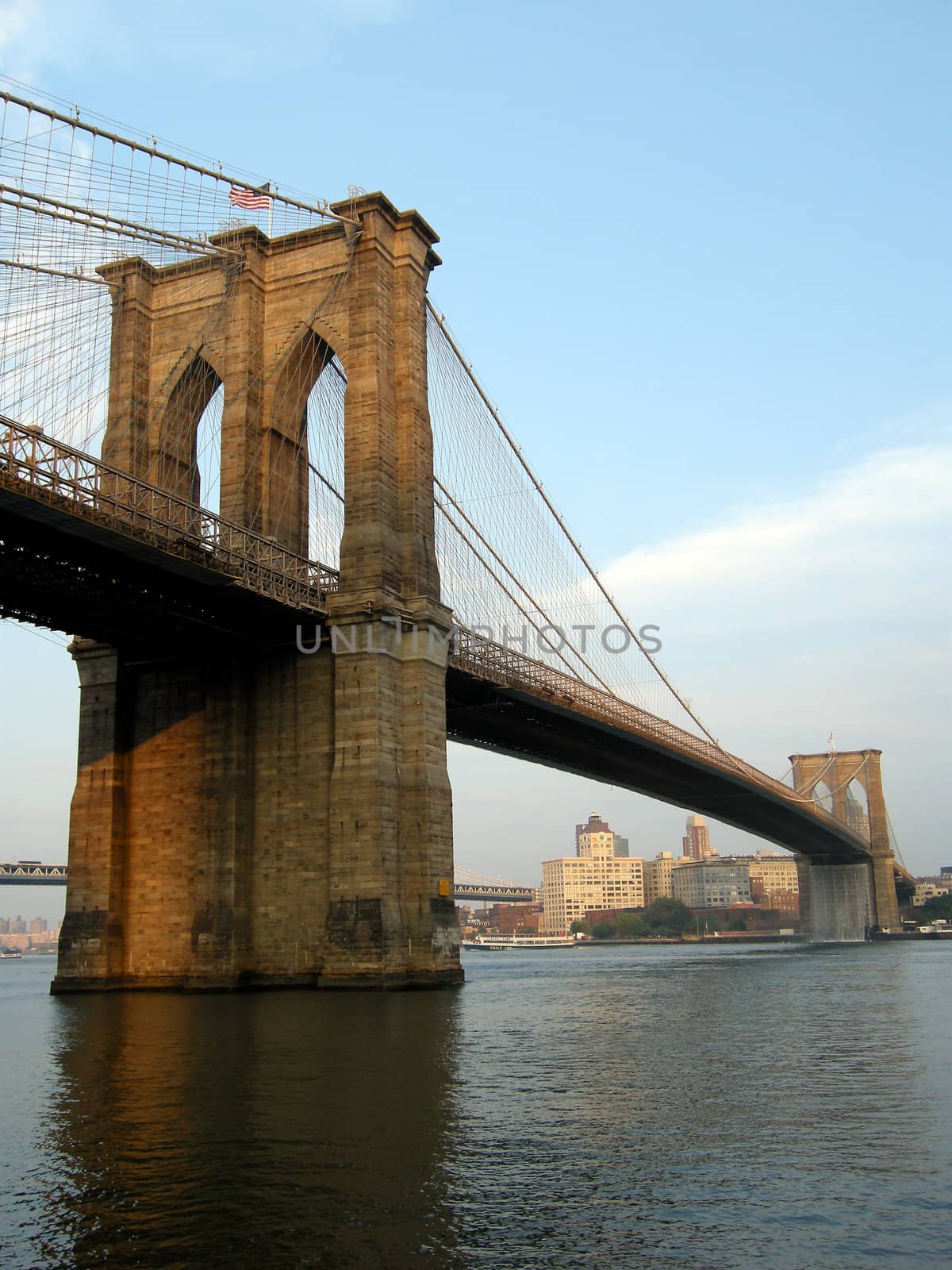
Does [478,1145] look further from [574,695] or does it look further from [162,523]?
[574,695]

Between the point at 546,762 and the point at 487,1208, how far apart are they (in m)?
54.6

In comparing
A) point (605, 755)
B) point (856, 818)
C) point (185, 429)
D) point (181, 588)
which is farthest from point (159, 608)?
point (856, 818)

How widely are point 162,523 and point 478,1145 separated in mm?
21374

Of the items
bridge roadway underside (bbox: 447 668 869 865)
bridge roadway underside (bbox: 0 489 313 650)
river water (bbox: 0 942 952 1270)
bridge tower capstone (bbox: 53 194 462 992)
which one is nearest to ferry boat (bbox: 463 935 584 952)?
bridge roadway underside (bbox: 447 668 869 865)

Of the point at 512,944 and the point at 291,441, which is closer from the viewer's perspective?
the point at 291,441

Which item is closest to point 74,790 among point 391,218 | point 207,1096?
point 391,218

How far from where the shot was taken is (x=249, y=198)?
36.9 m

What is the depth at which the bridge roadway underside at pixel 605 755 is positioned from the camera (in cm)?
4972

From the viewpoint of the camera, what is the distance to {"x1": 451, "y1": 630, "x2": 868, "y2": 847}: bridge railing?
44.4 m

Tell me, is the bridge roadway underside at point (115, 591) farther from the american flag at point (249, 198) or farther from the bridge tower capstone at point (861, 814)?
the bridge tower capstone at point (861, 814)

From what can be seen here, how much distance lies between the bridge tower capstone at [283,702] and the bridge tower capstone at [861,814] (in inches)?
3170

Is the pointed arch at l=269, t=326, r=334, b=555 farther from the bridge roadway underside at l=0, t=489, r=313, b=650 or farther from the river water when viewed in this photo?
the river water

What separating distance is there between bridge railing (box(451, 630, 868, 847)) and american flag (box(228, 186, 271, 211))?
50.8 ft

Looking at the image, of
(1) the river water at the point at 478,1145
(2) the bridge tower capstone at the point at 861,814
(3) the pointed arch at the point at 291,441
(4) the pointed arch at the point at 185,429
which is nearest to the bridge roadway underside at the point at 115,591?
(3) the pointed arch at the point at 291,441
